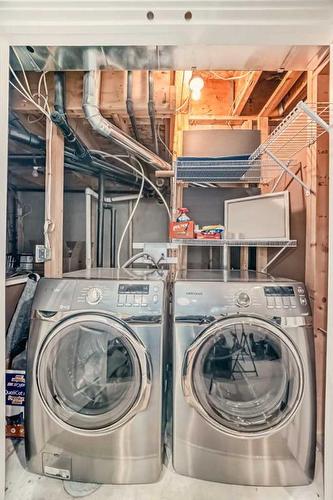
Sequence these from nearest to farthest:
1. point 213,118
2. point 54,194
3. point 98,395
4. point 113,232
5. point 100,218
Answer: point 98,395, point 54,194, point 213,118, point 100,218, point 113,232

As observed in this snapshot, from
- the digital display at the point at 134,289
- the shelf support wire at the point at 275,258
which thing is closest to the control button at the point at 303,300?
the shelf support wire at the point at 275,258

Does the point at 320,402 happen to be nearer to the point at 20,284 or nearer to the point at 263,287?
the point at 263,287

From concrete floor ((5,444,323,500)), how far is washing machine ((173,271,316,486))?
0.13 ft

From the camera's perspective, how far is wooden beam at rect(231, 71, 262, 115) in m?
1.72

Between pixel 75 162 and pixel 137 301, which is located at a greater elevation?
pixel 75 162

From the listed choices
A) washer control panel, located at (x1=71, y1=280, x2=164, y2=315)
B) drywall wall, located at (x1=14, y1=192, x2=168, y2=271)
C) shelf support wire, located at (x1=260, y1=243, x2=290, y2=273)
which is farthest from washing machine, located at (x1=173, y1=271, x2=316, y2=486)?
drywall wall, located at (x1=14, y1=192, x2=168, y2=271)

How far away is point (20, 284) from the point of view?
5.72ft

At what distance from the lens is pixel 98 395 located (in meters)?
1.35

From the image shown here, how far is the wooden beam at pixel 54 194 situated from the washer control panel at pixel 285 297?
1325 millimetres

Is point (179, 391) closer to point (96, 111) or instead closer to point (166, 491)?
point (166, 491)

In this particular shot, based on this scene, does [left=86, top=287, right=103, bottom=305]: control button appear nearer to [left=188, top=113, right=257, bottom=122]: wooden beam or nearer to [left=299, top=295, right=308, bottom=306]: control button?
[left=299, top=295, right=308, bottom=306]: control button

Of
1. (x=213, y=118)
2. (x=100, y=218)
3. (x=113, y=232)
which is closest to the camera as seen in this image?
(x=213, y=118)

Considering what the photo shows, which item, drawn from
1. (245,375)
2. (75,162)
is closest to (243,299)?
(245,375)

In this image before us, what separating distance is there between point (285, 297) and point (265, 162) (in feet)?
3.51
